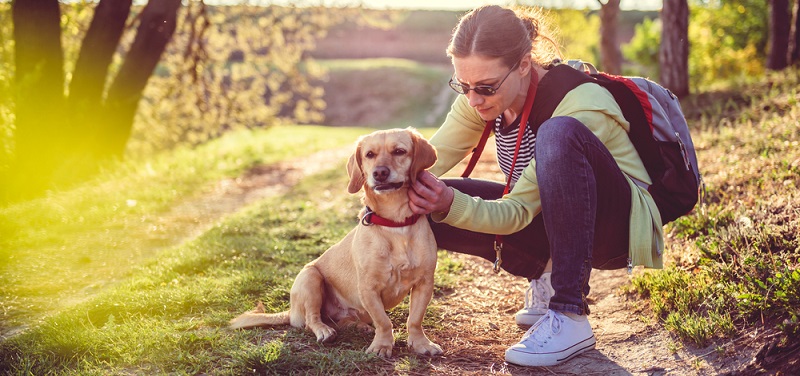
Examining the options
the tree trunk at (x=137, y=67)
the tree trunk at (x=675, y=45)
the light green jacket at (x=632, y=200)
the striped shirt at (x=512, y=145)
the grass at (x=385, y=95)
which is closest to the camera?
the light green jacket at (x=632, y=200)

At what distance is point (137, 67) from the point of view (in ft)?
29.8

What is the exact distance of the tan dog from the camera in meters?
3.33

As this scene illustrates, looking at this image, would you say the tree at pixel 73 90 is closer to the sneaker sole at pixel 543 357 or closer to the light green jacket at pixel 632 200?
the light green jacket at pixel 632 200

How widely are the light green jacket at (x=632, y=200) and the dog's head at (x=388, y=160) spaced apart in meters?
0.28

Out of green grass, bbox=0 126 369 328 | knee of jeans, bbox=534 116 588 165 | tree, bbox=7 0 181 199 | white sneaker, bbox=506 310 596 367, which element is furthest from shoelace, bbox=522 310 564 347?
tree, bbox=7 0 181 199

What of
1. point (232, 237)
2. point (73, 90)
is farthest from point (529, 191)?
point (73, 90)

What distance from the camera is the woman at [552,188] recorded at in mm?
3133

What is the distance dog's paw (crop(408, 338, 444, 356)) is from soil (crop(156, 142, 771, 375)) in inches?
1.8

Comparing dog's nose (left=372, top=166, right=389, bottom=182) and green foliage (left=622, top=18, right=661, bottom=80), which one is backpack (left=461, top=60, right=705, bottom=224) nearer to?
dog's nose (left=372, top=166, right=389, bottom=182)

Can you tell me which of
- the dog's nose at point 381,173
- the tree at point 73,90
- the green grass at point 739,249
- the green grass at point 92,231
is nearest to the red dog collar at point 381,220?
the dog's nose at point 381,173

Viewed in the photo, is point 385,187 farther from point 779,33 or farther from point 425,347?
point 779,33

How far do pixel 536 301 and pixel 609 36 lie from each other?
1035 centimetres

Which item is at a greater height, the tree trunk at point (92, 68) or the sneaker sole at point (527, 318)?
the tree trunk at point (92, 68)

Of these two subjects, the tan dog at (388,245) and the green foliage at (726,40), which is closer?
the tan dog at (388,245)
